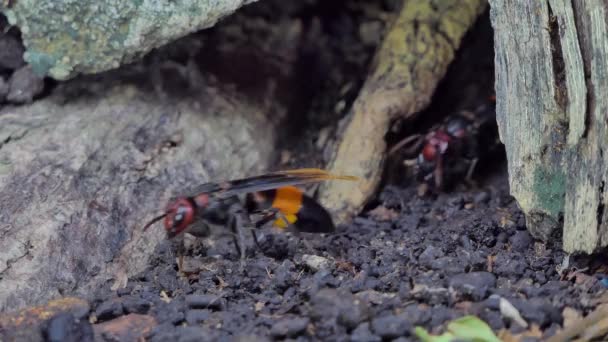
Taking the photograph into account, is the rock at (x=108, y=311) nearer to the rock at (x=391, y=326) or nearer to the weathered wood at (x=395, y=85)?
the rock at (x=391, y=326)

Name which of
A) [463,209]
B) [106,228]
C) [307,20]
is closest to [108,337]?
[106,228]

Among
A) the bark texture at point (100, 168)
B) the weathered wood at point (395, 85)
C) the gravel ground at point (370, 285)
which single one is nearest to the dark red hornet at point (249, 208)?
the gravel ground at point (370, 285)

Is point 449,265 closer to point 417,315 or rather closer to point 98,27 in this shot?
point 417,315

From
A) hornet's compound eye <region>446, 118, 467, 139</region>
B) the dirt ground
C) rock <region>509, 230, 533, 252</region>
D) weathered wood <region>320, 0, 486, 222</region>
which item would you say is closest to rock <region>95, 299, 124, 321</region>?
the dirt ground

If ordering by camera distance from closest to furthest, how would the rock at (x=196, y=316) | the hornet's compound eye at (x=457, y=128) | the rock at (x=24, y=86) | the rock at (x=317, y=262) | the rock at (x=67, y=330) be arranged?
the rock at (x=67, y=330), the rock at (x=196, y=316), the rock at (x=317, y=262), the rock at (x=24, y=86), the hornet's compound eye at (x=457, y=128)

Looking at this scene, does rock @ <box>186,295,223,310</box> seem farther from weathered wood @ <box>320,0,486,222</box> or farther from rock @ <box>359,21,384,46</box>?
rock @ <box>359,21,384,46</box>

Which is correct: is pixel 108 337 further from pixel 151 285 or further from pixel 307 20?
pixel 307 20

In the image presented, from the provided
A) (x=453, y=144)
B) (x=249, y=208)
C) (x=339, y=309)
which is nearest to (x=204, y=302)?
(x=339, y=309)
